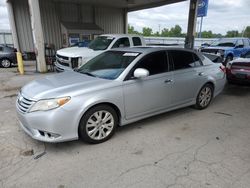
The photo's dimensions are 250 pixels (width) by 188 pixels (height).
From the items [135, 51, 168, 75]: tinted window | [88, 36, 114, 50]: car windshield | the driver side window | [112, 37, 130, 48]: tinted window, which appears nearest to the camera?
[135, 51, 168, 75]: tinted window

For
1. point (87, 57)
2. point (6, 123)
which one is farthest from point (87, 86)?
point (87, 57)

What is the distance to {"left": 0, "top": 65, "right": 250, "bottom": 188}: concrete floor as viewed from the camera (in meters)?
2.66

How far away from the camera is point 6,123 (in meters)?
4.39

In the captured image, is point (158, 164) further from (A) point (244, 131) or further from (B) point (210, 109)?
(B) point (210, 109)

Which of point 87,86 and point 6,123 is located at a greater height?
point 87,86

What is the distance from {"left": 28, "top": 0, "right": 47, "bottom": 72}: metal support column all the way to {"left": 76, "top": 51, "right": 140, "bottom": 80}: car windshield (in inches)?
250

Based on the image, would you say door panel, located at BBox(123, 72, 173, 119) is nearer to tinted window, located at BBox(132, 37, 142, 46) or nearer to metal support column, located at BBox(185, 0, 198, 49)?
tinted window, located at BBox(132, 37, 142, 46)

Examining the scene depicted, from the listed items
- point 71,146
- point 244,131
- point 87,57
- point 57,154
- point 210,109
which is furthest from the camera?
point 87,57

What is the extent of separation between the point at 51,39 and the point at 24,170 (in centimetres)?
1557

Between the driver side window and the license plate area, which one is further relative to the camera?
the driver side window

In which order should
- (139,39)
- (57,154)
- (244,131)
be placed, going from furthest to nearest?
(139,39), (244,131), (57,154)

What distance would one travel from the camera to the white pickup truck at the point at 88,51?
25.6 ft

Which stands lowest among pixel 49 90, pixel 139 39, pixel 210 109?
pixel 210 109

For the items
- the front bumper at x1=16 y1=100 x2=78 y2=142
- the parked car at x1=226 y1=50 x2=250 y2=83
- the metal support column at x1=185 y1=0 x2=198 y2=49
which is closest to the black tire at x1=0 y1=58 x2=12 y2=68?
the metal support column at x1=185 y1=0 x2=198 y2=49
